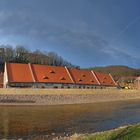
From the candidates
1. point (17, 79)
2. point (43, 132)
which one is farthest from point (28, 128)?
point (17, 79)

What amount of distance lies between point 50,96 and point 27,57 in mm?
59544

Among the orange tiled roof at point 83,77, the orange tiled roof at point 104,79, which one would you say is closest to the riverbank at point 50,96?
the orange tiled roof at point 83,77

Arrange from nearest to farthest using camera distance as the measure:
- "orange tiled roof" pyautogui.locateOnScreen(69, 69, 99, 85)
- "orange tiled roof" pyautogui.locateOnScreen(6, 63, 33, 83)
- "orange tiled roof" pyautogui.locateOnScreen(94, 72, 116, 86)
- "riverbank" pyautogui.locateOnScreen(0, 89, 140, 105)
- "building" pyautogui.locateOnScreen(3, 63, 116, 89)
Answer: "riverbank" pyautogui.locateOnScreen(0, 89, 140, 105) → "orange tiled roof" pyautogui.locateOnScreen(6, 63, 33, 83) → "building" pyautogui.locateOnScreen(3, 63, 116, 89) → "orange tiled roof" pyautogui.locateOnScreen(69, 69, 99, 85) → "orange tiled roof" pyautogui.locateOnScreen(94, 72, 116, 86)

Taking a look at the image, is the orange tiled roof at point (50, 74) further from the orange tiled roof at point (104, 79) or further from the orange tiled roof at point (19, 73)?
the orange tiled roof at point (104, 79)

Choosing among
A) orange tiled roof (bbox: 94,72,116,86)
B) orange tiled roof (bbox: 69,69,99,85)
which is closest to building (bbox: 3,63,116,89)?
orange tiled roof (bbox: 69,69,99,85)

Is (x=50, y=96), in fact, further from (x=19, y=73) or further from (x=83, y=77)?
(x=83, y=77)

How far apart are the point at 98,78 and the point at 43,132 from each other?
64.9 metres

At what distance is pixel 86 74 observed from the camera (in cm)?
8469

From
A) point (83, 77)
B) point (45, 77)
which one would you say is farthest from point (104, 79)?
point (45, 77)

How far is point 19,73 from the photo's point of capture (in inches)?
2638

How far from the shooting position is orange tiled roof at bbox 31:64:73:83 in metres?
69.6

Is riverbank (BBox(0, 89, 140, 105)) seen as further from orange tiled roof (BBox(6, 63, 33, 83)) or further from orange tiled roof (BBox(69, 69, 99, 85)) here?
orange tiled roof (BBox(6, 63, 33, 83))

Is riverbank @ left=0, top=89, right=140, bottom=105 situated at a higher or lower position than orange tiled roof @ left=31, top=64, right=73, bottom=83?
lower

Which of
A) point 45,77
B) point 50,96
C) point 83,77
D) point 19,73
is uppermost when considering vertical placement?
point 19,73
